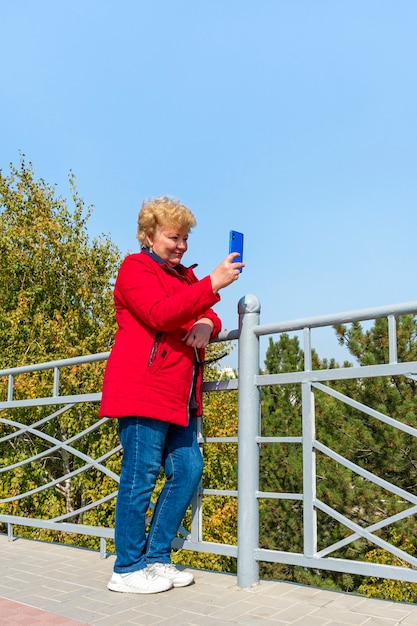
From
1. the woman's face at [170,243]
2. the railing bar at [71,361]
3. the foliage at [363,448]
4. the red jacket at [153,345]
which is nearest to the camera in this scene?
the red jacket at [153,345]

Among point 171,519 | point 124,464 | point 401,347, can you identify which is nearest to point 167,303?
point 124,464

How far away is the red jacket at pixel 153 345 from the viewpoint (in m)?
2.69

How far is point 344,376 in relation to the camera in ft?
8.70

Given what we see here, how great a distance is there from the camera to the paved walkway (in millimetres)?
2436

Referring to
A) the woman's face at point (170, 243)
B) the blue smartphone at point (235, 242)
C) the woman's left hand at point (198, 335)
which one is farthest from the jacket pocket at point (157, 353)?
the blue smartphone at point (235, 242)

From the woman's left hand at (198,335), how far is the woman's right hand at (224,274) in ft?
0.74

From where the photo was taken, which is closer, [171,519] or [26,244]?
[171,519]

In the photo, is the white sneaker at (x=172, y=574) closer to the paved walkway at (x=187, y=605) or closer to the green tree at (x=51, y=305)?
the paved walkway at (x=187, y=605)

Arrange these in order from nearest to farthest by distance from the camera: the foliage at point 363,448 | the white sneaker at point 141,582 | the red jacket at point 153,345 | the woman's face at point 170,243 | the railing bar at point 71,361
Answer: the red jacket at point 153,345 < the white sneaker at point 141,582 < the woman's face at point 170,243 < the railing bar at point 71,361 < the foliage at point 363,448

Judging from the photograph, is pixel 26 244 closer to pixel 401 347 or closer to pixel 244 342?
pixel 401 347

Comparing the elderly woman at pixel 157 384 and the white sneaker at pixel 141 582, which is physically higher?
the elderly woman at pixel 157 384

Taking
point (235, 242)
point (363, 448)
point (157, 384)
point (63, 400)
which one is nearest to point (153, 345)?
point (157, 384)

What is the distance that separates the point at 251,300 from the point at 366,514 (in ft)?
47.4

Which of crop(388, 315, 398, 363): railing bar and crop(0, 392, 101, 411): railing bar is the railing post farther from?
crop(0, 392, 101, 411): railing bar
